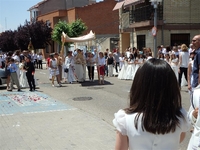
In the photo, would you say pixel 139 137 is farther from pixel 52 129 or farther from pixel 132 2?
pixel 132 2

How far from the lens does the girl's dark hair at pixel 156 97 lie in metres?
2.02

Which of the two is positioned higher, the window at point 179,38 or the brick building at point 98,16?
the brick building at point 98,16

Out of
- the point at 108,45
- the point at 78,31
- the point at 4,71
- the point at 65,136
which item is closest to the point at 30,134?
the point at 65,136

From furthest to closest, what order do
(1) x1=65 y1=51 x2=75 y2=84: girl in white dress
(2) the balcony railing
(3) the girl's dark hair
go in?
(2) the balcony railing → (1) x1=65 y1=51 x2=75 y2=84: girl in white dress → (3) the girl's dark hair

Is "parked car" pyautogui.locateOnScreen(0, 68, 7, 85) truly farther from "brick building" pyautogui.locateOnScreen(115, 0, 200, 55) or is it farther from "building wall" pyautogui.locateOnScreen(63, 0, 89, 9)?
"building wall" pyautogui.locateOnScreen(63, 0, 89, 9)

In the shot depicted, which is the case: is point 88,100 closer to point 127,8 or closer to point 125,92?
point 125,92

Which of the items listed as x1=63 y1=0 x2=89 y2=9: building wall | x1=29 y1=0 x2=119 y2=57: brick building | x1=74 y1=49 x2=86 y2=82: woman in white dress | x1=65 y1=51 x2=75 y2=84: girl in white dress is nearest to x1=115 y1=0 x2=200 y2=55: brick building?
x1=74 y1=49 x2=86 y2=82: woman in white dress

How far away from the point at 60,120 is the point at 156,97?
20.6ft

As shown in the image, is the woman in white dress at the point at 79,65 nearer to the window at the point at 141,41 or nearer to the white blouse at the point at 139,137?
the window at the point at 141,41

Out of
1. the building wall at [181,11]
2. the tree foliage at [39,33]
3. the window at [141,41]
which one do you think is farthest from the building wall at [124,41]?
the tree foliage at [39,33]

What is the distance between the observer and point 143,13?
28.1 meters

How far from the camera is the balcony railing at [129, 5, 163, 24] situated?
85.1 feet

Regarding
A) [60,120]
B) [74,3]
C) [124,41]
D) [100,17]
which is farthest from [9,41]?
[60,120]

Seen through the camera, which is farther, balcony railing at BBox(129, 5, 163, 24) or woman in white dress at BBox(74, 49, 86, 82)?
balcony railing at BBox(129, 5, 163, 24)
